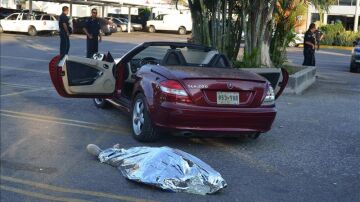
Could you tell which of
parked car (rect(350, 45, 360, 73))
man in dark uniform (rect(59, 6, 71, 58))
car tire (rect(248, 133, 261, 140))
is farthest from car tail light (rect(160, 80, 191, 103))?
parked car (rect(350, 45, 360, 73))

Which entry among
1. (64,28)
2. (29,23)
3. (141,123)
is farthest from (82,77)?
(29,23)

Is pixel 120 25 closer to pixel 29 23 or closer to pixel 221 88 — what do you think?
pixel 29 23

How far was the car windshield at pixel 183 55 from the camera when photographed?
7632 mm

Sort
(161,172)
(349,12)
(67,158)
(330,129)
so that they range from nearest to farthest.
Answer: (161,172) → (67,158) → (330,129) → (349,12)

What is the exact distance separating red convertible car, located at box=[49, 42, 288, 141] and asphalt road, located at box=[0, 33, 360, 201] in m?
0.34

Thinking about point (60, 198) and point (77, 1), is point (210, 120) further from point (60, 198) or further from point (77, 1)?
point (77, 1)

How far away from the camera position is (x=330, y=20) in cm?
5903

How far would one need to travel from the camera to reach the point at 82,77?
26.3ft

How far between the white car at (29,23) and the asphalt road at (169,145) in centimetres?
2749

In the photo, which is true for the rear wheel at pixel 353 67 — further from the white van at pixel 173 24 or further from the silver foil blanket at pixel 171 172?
the white van at pixel 173 24

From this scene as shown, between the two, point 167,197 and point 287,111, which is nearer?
point 167,197

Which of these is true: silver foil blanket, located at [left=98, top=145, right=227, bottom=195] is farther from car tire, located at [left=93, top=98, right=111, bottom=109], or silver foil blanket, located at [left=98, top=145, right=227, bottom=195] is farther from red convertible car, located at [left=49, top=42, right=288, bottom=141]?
car tire, located at [left=93, top=98, right=111, bottom=109]

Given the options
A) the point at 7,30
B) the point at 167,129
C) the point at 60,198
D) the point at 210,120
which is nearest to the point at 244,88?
the point at 210,120

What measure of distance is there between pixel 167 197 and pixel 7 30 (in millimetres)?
36264
